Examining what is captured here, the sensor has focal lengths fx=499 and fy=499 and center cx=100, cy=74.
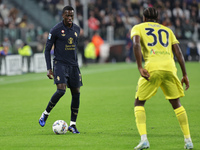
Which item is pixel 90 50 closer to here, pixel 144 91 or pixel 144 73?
pixel 144 91

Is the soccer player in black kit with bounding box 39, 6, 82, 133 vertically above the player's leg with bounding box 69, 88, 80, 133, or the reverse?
the soccer player in black kit with bounding box 39, 6, 82, 133

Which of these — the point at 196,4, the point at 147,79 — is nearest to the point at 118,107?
the point at 147,79

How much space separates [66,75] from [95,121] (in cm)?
178

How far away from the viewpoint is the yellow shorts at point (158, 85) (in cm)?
700

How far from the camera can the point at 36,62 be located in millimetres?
28016

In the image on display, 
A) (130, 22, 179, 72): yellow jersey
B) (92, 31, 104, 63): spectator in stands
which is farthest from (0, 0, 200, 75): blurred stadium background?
(130, 22, 179, 72): yellow jersey

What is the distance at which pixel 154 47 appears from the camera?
7090 millimetres

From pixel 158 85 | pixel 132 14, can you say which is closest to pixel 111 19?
pixel 132 14

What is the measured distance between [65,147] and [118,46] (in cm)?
3113

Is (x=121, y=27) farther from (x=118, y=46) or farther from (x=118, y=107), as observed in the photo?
(x=118, y=107)

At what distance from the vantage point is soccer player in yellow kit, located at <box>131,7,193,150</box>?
275 inches

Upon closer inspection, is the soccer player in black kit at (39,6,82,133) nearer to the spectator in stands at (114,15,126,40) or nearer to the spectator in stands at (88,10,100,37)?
the spectator in stands at (88,10,100,37)

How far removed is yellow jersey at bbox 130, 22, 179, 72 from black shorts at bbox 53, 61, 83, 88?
6.89 feet

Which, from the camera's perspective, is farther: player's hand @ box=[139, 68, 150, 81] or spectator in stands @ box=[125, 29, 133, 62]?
spectator in stands @ box=[125, 29, 133, 62]
